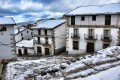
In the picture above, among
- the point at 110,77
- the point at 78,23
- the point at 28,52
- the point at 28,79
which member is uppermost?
the point at 78,23

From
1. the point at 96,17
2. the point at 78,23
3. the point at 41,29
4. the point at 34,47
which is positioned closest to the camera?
the point at 96,17

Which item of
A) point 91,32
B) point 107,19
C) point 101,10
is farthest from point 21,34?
point 107,19

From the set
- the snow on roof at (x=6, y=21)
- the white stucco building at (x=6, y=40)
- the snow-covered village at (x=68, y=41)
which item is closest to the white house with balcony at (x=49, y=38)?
the snow-covered village at (x=68, y=41)

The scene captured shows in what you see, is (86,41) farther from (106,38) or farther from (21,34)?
(21,34)

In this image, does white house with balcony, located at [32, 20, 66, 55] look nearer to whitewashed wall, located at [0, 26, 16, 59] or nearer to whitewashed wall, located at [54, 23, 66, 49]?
whitewashed wall, located at [54, 23, 66, 49]

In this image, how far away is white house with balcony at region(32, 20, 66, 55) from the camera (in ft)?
125

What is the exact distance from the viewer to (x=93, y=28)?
31.6 m

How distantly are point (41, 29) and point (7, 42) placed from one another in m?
18.9

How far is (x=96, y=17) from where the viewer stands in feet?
102

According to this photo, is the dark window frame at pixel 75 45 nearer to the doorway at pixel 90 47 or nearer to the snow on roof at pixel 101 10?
the doorway at pixel 90 47

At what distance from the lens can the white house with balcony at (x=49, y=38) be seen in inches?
1497

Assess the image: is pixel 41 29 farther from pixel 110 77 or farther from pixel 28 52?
pixel 110 77

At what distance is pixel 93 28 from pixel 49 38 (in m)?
11.2

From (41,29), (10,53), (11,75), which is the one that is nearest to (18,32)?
(41,29)
